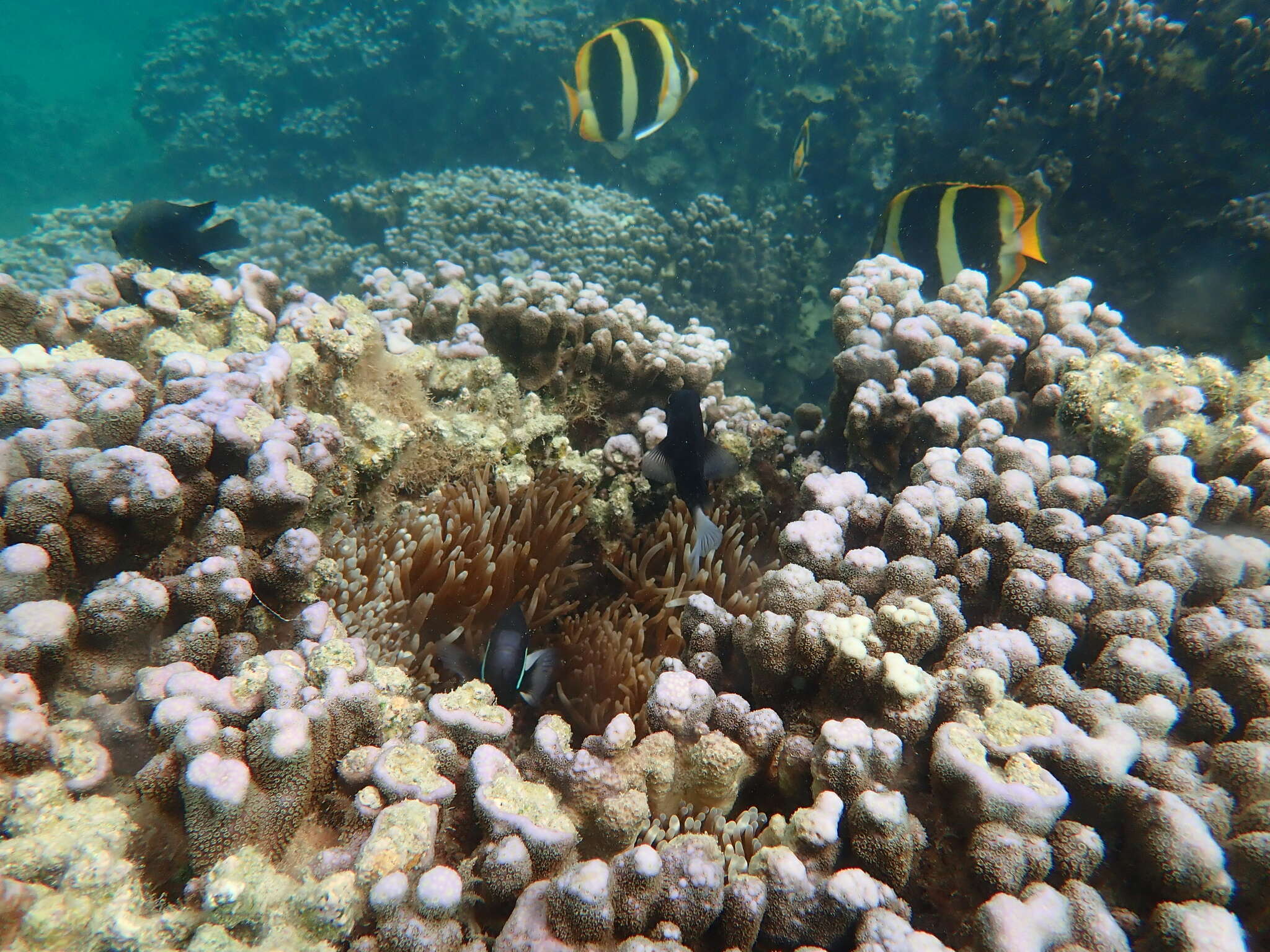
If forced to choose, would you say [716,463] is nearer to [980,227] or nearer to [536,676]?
[536,676]

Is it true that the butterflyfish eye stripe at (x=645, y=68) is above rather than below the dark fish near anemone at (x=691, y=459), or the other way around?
above

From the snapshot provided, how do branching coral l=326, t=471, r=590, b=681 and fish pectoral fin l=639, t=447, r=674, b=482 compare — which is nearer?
branching coral l=326, t=471, r=590, b=681

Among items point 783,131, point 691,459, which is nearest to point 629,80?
point 691,459

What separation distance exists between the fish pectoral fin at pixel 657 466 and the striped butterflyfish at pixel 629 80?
16.2ft

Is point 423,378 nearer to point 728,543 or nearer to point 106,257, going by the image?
point 728,543

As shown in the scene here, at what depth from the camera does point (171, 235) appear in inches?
176

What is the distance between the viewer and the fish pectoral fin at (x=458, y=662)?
2168mm

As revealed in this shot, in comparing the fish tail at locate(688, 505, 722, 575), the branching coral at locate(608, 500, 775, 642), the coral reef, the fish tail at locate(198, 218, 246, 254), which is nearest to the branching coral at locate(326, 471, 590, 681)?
the branching coral at locate(608, 500, 775, 642)

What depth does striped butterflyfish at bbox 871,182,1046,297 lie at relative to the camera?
442cm

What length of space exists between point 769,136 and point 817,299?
13.0 ft

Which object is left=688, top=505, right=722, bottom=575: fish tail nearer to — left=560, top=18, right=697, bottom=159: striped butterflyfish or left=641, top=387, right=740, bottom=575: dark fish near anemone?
left=641, top=387, right=740, bottom=575: dark fish near anemone

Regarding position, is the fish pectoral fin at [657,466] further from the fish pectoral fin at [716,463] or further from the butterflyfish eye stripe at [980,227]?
the butterflyfish eye stripe at [980,227]

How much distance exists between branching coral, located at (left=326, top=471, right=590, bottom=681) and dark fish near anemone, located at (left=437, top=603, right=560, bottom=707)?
13cm

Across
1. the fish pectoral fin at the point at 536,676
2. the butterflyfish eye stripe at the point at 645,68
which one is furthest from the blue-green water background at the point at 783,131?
the fish pectoral fin at the point at 536,676
